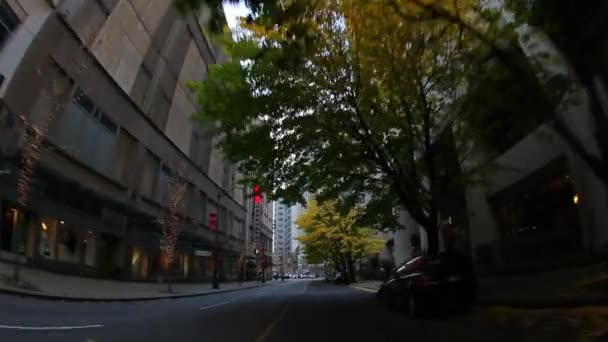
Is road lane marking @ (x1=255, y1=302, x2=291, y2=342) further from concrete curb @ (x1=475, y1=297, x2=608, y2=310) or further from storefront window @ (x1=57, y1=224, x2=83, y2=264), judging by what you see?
storefront window @ (x1=57, y1=224, x2=83, y2=264)

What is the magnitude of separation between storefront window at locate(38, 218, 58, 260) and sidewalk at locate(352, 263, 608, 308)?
839 inches

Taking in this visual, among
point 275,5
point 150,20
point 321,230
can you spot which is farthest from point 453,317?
point 321,230

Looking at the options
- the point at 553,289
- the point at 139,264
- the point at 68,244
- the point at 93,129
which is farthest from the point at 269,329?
the point at 139,264

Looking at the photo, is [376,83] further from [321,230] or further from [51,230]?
[321,230]

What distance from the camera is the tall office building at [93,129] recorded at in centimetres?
2158

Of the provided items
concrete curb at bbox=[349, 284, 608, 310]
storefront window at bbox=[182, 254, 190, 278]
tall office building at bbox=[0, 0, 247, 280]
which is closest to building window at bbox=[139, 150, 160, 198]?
tall office building at bbox=[0, 0, 247, 280]

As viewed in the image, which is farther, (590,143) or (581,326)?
(590,143)

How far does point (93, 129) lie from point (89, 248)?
24.8ft

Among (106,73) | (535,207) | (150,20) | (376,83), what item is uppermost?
(150,20)

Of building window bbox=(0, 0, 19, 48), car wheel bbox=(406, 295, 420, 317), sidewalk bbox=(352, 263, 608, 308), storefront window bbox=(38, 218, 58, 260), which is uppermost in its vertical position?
building window bbox=(0, 0, 19, 48)

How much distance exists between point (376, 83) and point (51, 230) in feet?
66.2

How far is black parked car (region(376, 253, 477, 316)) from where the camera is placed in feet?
40.8

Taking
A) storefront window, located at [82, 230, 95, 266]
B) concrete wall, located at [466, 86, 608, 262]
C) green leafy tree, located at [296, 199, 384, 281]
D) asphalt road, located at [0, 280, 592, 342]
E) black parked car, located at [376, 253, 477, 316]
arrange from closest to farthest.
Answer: asphalt road, located at [0, 280, 592, 342] → black parked car, located at [376, 253, 477, 316] → concrete wall, located at [466, 86, 608, 262] → storefront window, located at [82, 230, 95, 266] → green leafy tree, located at [296, 199, 384, 281]

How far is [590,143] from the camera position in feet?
46.7
